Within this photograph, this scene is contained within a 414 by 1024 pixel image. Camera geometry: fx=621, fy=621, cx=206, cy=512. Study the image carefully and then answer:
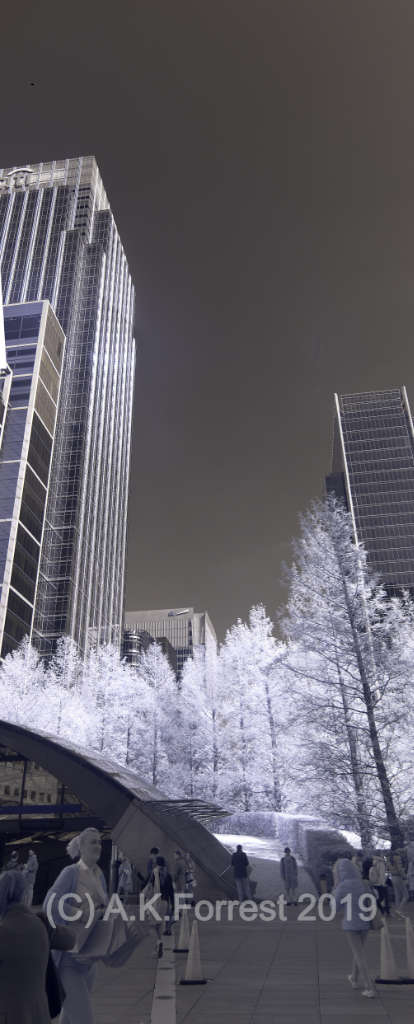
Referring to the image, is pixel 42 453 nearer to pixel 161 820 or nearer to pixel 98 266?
pixel 98 266

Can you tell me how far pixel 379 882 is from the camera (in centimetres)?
1417

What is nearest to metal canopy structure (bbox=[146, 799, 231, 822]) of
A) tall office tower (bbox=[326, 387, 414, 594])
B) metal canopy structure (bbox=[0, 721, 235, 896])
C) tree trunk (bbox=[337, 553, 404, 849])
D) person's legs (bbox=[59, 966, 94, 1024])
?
metal canopy structure (bbox=[0, 721, 235, 896])

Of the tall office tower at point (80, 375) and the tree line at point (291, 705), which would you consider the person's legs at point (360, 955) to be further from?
the tall office tower at point (80, 375)

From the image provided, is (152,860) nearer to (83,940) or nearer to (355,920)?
(355,920)

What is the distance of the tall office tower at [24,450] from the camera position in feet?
252

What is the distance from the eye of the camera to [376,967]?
9.92 meters

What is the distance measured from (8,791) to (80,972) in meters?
17.8

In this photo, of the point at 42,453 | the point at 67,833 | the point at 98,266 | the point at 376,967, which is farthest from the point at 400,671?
the point at 98,266

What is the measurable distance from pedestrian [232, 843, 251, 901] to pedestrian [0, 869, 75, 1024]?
51.0 ft

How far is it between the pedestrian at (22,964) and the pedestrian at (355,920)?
18.9 feet

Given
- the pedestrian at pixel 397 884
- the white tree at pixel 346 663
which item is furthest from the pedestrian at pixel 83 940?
the white tree at pixel 346 663

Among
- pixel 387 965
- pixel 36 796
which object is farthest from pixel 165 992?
pixel 36 796

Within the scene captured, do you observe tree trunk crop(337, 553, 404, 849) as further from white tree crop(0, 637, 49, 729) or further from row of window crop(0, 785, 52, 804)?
white tree crop(0, 637, 49, 729)

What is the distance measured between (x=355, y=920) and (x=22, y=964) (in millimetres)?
6060
